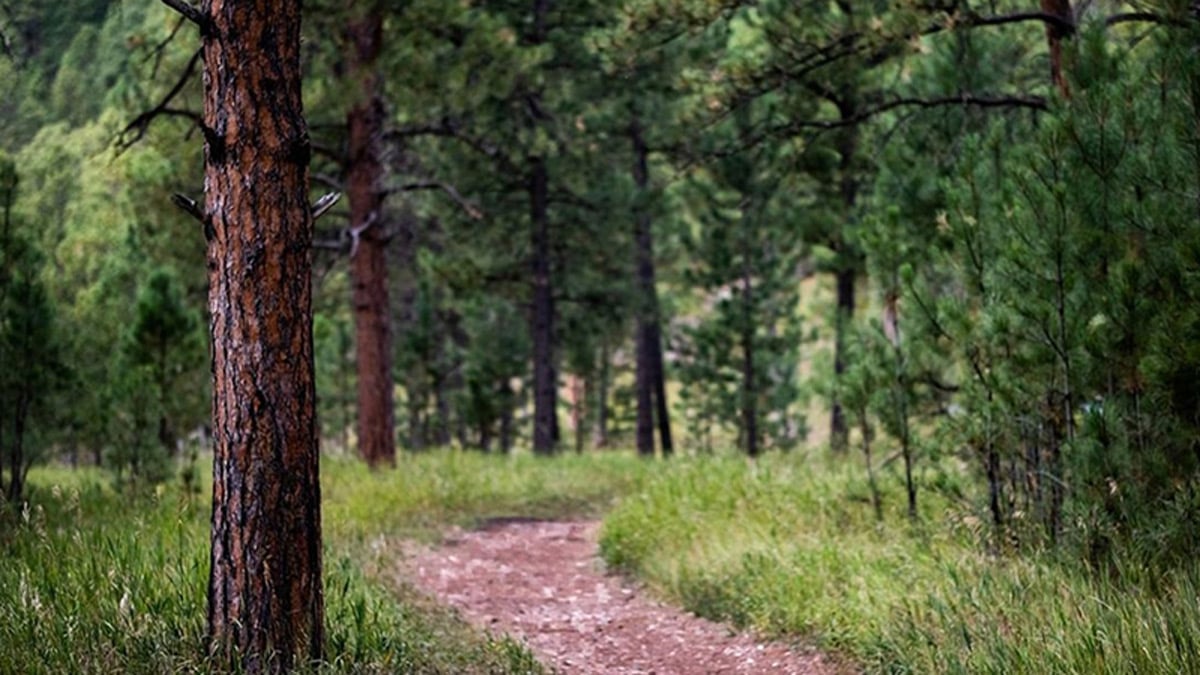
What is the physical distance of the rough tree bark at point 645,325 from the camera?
1891cm

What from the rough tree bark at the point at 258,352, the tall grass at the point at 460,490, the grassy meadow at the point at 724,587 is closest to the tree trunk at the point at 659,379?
the tall grass at the point at 460,490

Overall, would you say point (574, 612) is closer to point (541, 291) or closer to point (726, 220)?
point (541, 291)

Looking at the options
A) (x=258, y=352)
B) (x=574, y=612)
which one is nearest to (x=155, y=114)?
(x=258, y=352)

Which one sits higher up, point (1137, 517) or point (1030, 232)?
point (1030, 232)

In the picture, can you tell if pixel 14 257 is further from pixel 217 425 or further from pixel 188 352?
pixel 217 425

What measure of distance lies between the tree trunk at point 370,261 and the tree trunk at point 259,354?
24.9 ft

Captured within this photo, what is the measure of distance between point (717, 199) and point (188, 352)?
33.0 feet

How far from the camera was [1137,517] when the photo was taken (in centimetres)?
486

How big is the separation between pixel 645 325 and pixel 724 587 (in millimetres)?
13663

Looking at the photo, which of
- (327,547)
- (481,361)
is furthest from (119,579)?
(481,361)

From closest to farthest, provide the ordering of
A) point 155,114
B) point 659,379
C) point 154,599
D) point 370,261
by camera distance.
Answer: point 154,599 < point 155,114 < point 370,261 < point 659,379

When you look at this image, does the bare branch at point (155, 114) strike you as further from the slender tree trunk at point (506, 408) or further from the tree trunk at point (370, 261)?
the slender tree trunk at point (506, 408)

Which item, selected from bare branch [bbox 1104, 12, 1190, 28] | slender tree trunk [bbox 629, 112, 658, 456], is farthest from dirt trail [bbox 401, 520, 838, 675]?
slender tree trunk [bbox 629, 112, 658, 456]

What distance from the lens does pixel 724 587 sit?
684 centimetres
